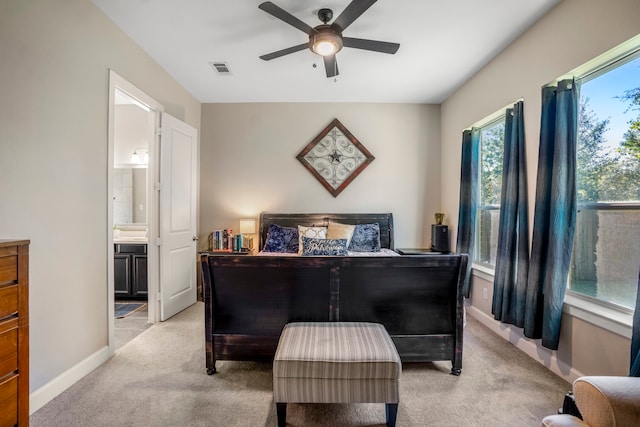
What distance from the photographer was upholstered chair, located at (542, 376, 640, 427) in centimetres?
100

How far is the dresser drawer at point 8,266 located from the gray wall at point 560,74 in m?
3.42

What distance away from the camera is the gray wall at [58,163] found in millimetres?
1786

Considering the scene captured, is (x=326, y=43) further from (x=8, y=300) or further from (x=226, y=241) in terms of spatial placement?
(x=226, y=241)

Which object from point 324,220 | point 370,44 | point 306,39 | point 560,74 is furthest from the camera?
point 324,220

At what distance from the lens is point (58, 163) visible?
2.07 metres

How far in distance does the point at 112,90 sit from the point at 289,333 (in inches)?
101

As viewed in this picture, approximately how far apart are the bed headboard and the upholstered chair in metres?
3.33

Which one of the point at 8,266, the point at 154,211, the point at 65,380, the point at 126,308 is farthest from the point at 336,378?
the point at 126,308

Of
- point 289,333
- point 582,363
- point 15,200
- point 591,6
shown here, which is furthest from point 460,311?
point 15,200

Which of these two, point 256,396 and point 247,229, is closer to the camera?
point 256,396

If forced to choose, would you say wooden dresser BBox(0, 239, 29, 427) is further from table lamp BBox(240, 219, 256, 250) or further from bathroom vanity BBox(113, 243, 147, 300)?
table lamp BBox(240, 219, 256, 250)

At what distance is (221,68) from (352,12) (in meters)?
1.99

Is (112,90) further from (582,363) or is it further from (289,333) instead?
(582,363)

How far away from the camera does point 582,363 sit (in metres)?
2.10
